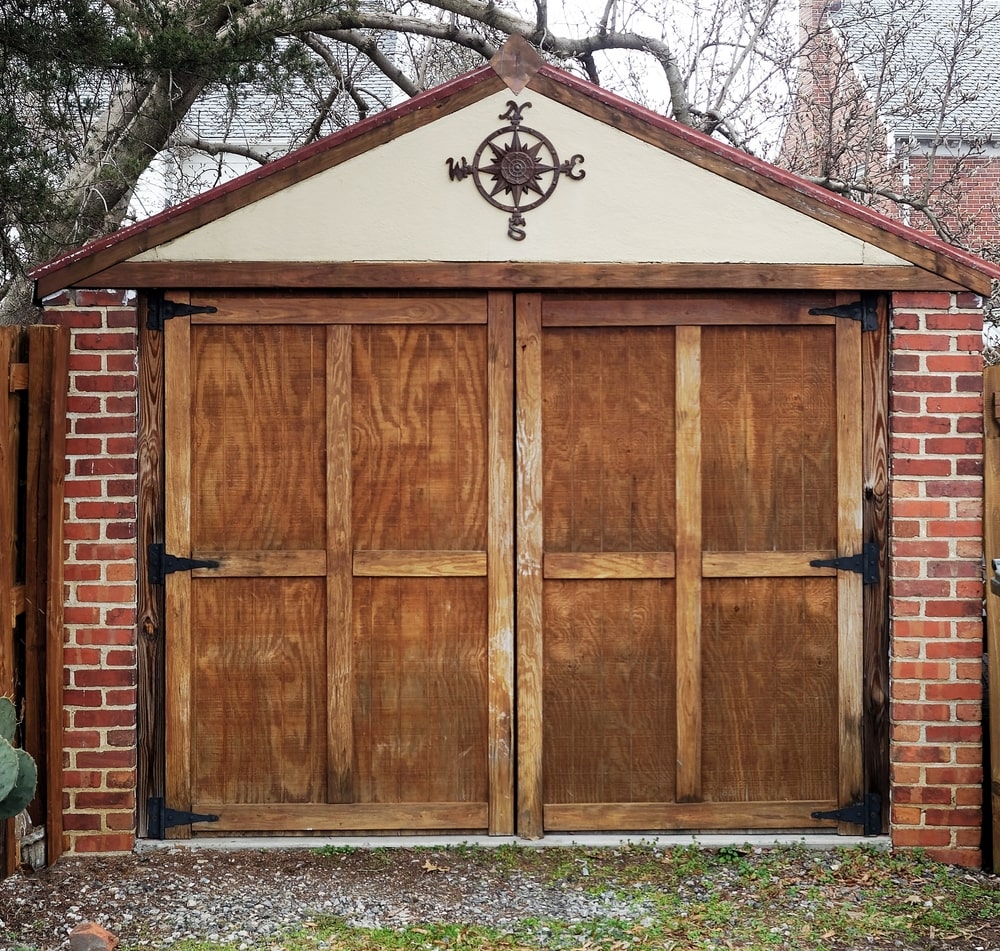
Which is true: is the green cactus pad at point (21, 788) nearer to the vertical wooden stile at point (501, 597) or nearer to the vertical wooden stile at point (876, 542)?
the vertical wooden stile at point (501, 597)

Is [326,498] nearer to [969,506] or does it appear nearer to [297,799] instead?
[297,799]

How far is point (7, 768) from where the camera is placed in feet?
10.4

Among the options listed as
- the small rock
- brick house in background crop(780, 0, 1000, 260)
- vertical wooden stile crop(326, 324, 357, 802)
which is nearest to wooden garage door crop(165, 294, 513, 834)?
vertical wooden stile crop(326, 324, 357, 802)

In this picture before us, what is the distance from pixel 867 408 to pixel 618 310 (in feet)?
3.66

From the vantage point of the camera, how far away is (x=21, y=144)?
465 centimetres

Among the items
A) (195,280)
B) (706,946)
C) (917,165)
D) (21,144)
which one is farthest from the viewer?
(917,165)

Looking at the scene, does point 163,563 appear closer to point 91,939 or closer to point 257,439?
point 257,439

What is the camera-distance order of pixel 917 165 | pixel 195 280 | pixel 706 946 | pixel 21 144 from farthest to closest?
pixel 917 165 < pixel 21 144 < pixel 195 280 < pixel 706 946

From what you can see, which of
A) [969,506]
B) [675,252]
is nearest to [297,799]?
[675,252]

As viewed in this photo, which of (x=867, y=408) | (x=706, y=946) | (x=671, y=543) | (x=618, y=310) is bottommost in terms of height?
(x=706, y=946)

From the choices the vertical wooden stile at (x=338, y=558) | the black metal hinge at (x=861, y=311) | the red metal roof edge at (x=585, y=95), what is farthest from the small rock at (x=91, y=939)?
the black metal hinge at (x=861, y=311)

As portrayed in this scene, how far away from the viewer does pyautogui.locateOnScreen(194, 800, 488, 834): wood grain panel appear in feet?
14.3

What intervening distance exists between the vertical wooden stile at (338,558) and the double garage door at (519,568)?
0.03ft

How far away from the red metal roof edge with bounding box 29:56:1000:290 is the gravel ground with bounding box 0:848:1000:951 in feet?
7.92
